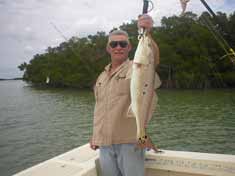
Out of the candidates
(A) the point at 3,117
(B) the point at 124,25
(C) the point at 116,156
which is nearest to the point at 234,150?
(C) the point at 116,156

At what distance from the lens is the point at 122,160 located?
282 centimetres

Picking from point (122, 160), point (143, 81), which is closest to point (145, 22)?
point (143, 81)

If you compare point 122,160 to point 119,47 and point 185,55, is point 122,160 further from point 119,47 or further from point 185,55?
point 185,55

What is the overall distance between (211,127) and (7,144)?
10.5 meters

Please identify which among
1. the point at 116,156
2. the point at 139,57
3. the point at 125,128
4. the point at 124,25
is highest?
the point at 124,25

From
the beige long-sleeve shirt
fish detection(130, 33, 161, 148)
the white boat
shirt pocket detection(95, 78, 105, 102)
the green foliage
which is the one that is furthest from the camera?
the green foliage

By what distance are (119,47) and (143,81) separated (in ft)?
2.32

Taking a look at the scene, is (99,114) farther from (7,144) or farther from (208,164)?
(7,144)

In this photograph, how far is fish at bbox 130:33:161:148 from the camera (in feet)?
6.97

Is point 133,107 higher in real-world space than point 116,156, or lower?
higher

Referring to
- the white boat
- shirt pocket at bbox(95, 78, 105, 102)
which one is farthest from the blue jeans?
the white boat

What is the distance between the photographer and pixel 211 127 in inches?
653

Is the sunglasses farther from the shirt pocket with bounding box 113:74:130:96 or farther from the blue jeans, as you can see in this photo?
the blue jeans

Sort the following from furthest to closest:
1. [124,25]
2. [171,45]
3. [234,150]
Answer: [124,25], [171,45], [234,150]
